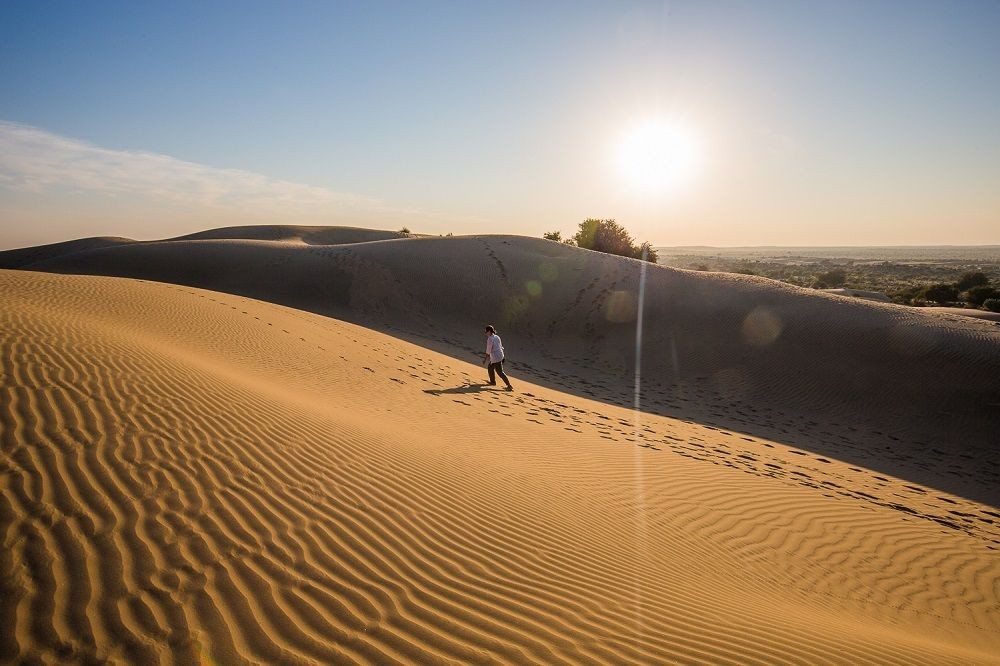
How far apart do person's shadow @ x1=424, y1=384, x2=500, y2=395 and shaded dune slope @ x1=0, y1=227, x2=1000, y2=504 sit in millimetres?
3616

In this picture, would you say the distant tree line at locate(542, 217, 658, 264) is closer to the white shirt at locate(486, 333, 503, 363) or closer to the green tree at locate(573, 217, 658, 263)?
the green tree at locate(573, 217, 658, 263)

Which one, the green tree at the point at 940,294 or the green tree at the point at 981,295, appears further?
the green tree at the point at 940,294

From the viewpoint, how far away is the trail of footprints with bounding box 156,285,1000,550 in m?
8.57

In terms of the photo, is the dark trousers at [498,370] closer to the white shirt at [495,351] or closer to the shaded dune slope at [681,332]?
the white shirt at [495,351]

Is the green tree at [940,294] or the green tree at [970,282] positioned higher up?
the green tree at [970,282]

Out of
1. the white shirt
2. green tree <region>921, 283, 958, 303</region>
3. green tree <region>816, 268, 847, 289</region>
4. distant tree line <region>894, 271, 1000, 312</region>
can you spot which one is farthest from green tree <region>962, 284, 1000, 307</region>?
the white shirt

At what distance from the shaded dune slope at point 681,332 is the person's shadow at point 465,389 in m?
3.62

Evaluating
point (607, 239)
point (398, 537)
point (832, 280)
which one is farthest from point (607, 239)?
point (398, 537)

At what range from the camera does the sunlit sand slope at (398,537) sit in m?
3.11

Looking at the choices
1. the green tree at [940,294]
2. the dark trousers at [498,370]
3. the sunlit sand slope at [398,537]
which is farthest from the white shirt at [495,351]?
the green tree at [940,294]

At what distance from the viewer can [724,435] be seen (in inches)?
476

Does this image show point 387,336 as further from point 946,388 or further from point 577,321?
point 946,388

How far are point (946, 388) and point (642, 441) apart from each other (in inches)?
477

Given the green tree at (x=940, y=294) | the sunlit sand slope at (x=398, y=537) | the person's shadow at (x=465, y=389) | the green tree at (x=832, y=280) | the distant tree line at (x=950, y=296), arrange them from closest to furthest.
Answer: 1. the sunlit sand slope at (x=398, y=537)
2. the person's shadow at (x=465, y=389)
3. the distant tree line at (x=950, y=296)
4. the green tree at (x=940, y=294)
5. the green tree at (x=832, y=280)
